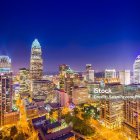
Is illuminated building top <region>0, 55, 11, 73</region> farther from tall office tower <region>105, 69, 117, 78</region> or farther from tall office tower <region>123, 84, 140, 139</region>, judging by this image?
tall office tower <region>123, 84, 140, 139</region>

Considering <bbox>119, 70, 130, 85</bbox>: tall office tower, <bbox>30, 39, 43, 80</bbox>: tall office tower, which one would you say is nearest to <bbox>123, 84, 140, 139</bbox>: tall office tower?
<bbox>119, 70, 130, 85</bbox>: tall office tower

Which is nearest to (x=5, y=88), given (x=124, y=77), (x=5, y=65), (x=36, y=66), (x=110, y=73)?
(x=5, y=65)

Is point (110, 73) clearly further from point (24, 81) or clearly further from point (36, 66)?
point (24, 81)

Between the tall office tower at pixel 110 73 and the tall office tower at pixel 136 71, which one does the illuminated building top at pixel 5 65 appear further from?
the tall office tower at pixel 136 71

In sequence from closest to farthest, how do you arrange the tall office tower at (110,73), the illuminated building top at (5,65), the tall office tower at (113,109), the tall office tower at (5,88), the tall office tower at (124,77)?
the tall office tower at (113,109), the tall office tower at (5,88), the illuminated building top at (5,65), the tall office tower at (124,77), the tall office tower at (110,73)

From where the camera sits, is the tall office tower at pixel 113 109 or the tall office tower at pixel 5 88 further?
the tall office tower at pixel 5 88

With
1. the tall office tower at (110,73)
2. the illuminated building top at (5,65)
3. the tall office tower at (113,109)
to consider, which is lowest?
the tall office tower at (113,109)

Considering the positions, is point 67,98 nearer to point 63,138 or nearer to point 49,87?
point 49,87

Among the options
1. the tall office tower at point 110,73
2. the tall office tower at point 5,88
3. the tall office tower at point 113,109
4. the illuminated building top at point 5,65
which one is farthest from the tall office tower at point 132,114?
the illuminated building top at point 5,65
